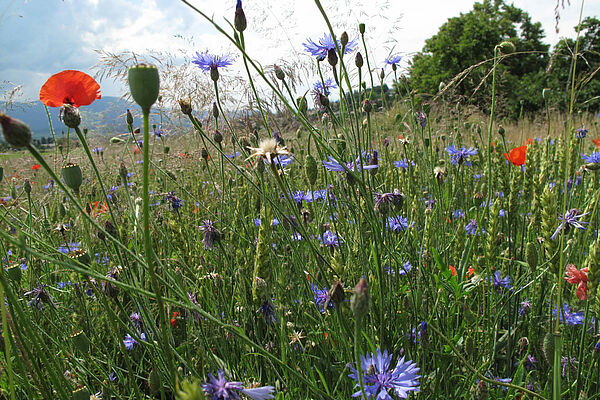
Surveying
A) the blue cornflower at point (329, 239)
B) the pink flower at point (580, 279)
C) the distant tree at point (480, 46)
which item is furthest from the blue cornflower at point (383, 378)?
the distant tree at point (480, 46)

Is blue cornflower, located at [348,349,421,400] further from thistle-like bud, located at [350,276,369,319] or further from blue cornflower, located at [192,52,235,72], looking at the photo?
blue cornflower, located at [192,52,235,72]

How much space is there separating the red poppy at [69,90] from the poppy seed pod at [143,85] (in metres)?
0.58

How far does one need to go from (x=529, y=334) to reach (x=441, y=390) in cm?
37

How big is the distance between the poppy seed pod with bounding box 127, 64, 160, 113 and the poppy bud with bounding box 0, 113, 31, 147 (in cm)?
17

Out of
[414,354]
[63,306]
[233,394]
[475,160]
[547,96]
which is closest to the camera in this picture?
[233,394]

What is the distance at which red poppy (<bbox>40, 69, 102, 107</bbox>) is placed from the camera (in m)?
0.96

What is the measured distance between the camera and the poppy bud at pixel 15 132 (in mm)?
531

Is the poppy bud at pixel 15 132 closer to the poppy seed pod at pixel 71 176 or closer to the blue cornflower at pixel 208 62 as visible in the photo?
the poppy seed pod at pixel 71 176

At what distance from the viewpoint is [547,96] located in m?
1.66

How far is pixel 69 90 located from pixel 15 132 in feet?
1.69

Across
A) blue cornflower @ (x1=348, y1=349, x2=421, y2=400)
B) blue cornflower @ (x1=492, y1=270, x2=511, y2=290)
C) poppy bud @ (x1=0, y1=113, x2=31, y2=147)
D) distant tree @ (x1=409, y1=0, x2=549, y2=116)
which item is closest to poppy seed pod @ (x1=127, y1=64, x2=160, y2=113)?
poppy bud @ (x1=0, y1=113, x2=31, y2=147)

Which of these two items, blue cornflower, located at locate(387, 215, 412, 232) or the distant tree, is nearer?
blue cornflower, located at locate(387, 215, 412, 232)

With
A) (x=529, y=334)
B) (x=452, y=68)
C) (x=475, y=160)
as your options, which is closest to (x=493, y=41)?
(x=452, y=68)

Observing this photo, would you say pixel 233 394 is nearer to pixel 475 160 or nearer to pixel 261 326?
pixel 261 326
